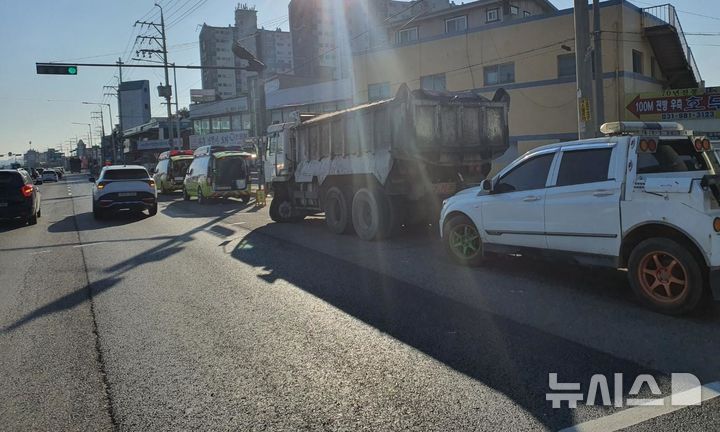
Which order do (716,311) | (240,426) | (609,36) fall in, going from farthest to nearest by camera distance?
(609,36)
(716,311)
(240,426)

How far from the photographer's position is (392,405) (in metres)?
3.77

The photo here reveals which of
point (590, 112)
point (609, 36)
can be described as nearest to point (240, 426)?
point (590, 112)

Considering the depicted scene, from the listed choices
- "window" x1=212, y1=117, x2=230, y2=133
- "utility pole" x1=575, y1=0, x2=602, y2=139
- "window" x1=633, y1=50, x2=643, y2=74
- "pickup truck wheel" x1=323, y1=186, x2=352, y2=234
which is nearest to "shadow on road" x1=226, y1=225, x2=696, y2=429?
"pickup truck wheel" x1=323, y1=186, x2=352, y2=234

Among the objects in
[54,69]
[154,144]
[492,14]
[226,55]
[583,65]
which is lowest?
[583,65]

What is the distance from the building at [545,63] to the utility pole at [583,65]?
10846mm

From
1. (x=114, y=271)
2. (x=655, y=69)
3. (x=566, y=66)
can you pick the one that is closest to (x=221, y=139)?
(x=566, y=66)

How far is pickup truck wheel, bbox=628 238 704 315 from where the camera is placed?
5.38 meters

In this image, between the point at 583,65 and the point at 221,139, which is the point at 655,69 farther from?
the point at 221,139

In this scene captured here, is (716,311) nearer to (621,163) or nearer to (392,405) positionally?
(621,163)

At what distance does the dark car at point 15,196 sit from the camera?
15522mm

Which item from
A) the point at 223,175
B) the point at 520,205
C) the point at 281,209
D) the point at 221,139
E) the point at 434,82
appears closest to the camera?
the point at 520,205

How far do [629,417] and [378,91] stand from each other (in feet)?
91.5

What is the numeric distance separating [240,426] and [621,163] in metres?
4.82

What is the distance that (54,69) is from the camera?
24188 mm
